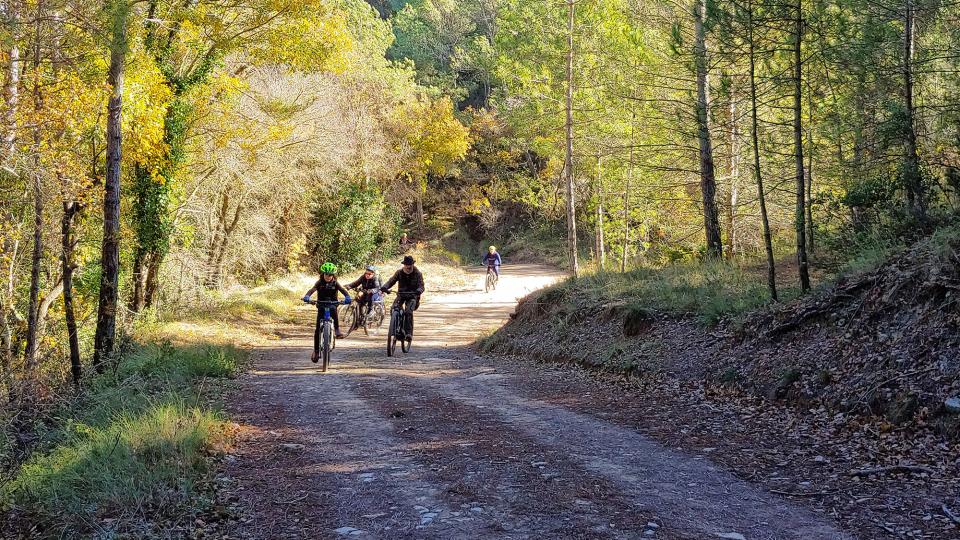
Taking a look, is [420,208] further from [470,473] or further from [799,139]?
[470,473]

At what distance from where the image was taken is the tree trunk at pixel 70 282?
1415 cm

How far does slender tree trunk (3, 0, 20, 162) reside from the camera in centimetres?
1219

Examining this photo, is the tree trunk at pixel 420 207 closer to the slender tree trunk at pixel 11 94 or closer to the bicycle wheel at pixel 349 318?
the bicycle wheel at pixel 349 318

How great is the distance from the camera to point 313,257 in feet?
118

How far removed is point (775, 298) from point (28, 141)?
533 inches

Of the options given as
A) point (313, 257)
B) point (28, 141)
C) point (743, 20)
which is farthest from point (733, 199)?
point (313, 257)

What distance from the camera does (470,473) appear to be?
612 centimetres

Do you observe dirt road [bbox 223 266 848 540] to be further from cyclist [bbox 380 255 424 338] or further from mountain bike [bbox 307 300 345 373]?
cyclist [bbox 380 255 424 338]

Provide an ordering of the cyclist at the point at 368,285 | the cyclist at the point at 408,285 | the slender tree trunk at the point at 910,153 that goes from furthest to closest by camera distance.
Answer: the cyclist at the point at 368,285, the cyclist at the point at 408,285, the slender tree trunk at the point at 910,153

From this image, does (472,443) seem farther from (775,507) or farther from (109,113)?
(109,113)

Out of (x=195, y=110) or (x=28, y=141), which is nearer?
(x=28, y=141)

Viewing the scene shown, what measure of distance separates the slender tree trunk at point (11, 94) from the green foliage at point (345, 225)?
22.0 meters

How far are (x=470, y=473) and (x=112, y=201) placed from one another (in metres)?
11.0

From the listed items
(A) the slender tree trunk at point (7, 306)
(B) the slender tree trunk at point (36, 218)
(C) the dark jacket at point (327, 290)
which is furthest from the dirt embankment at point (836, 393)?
(A) the slender tree trunk at point (7, 306)
